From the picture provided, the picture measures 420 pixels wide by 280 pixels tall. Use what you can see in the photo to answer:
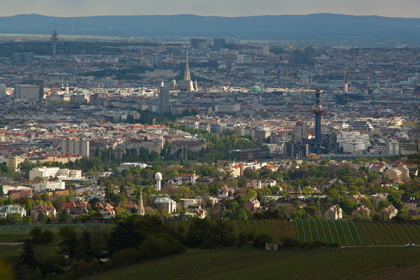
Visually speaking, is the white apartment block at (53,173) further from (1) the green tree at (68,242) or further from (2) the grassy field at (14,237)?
(1) the green tree at (68,242)

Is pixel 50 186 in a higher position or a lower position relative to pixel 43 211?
lower

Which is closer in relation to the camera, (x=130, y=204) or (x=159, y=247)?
(x=159, y=247)

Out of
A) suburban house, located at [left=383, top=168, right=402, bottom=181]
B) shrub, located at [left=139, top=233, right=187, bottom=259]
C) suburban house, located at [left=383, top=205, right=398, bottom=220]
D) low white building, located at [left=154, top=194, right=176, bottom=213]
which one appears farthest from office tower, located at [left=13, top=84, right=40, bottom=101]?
shrub, located at [left=139, top=233, right=187, bottom=259]

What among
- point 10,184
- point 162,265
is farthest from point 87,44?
point 162,265

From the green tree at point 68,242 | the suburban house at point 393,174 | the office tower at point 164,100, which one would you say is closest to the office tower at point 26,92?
the office tower at point 164,100

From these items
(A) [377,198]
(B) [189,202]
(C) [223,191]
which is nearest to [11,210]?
(B) [189,202]

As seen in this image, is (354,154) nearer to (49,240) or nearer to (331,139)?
(331,139)

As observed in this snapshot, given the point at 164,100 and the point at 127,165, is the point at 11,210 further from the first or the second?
the point at 164,100
